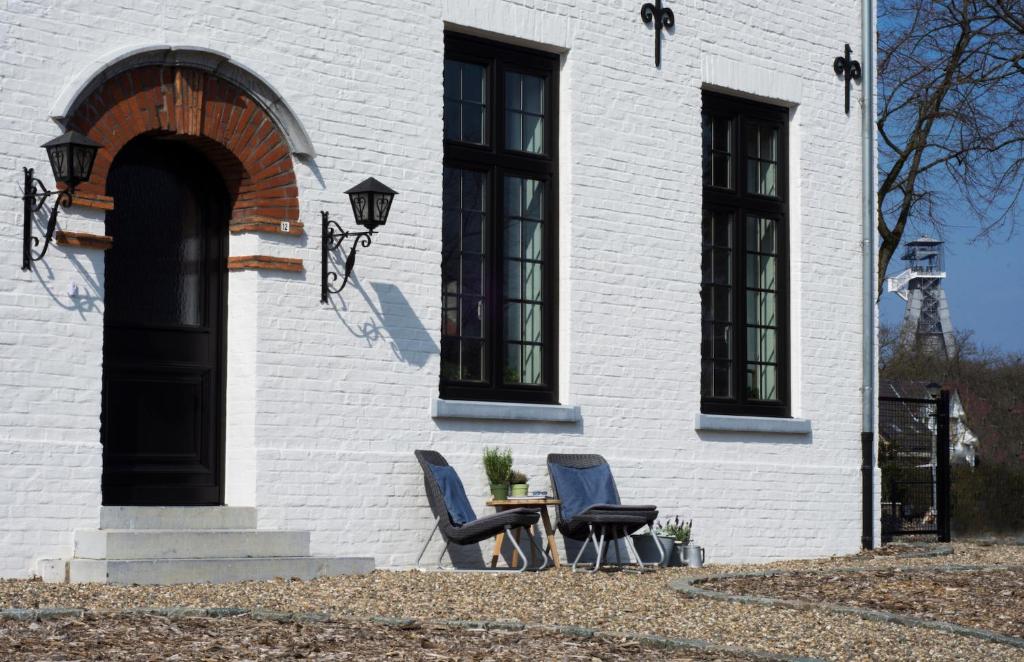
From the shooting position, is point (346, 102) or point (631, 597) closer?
point (631, 597)

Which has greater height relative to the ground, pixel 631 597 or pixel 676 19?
pixel 676 19

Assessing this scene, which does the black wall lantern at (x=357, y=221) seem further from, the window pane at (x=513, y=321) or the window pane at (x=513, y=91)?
the window pane at (x=513, y=91)

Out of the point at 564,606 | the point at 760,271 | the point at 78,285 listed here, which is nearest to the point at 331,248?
the point at 78,285

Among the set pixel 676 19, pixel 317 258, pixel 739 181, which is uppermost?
pixel 676 19

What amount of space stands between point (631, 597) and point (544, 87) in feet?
15.1

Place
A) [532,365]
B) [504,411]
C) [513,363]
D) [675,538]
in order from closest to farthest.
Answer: [504,411] < [513,363] < [532,365] < [675,538]

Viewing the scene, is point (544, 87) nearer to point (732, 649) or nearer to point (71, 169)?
point (71, 169)

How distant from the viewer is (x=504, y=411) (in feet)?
36.5

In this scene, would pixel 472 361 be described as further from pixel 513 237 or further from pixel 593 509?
Result: pixel 593 509

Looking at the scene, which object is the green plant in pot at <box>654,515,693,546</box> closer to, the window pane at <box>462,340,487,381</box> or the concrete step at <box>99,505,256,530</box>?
the window pane at <box>462,340,487,381</box>

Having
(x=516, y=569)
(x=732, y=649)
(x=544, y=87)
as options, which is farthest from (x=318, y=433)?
(x=732, y=649)

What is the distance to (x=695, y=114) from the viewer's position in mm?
12617

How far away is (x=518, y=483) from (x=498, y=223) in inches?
74.9

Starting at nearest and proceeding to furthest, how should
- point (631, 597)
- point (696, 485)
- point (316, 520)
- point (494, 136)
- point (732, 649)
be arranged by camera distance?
1. point (732, 649)
2. point (631, 597)
3. point (316, 520)
4. point (494, 136)
5. point (696, 485)
